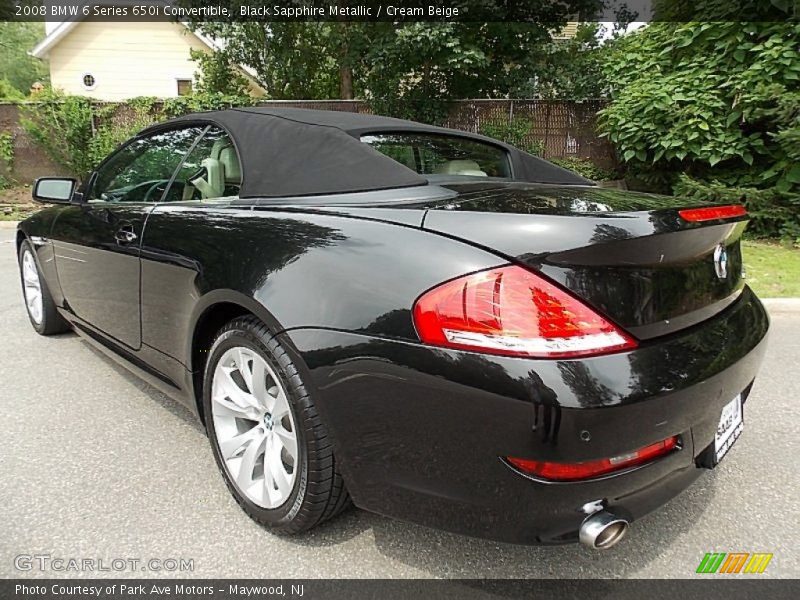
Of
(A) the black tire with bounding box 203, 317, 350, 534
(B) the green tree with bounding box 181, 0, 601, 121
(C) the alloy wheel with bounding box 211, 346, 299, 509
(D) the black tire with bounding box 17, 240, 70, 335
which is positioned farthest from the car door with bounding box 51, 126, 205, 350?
(B) the green tree with bounding box 181, 0, 601, 121

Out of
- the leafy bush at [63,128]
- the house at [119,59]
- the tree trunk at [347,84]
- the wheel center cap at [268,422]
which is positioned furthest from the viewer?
the house at [119,59]

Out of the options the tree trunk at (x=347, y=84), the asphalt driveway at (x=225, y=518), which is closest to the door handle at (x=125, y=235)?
the asphalt driveway at (x=225, y=518)

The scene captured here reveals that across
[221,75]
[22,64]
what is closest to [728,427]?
[221,75]

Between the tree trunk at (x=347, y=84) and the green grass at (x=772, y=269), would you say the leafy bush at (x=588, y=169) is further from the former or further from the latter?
the tree trunk at (x=347, y=84)

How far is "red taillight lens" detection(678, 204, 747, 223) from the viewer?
1720mm

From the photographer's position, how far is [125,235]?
268cm

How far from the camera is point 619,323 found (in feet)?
4.80

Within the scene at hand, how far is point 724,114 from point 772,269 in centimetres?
292

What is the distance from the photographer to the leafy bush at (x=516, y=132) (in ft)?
39.1

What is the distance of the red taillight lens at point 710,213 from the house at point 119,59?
2489 centimetres

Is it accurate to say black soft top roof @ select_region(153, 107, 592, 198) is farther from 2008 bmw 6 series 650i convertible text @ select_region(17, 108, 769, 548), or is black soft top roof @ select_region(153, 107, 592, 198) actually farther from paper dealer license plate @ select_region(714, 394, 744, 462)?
paper dealer license plate @ select_region(714, 394, 744, 462)

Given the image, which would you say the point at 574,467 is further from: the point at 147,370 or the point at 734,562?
the point at 147,370

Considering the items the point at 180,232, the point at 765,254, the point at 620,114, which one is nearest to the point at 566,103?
the point at 620,114

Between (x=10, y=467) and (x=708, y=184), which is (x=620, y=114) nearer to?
(x=708, y=184)
